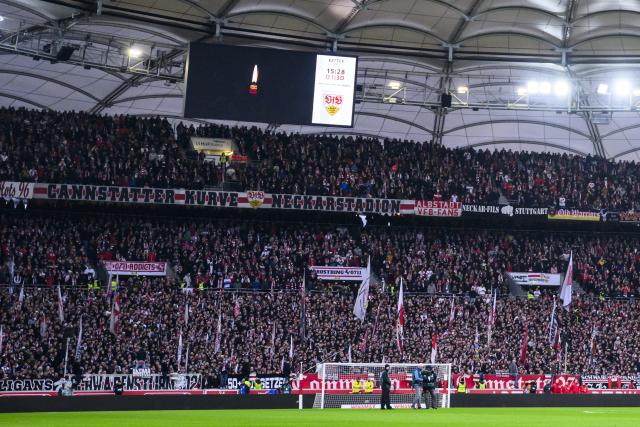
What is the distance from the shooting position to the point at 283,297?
4694 centimetres

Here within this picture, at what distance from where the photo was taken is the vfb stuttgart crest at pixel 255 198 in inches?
1932

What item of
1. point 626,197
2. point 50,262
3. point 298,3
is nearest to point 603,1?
point 298,3

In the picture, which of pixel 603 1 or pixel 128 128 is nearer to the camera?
pixel 603 1

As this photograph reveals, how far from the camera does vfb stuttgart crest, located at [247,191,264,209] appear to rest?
4906 cm

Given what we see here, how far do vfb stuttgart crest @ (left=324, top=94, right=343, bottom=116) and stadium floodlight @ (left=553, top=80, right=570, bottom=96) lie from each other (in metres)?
13.5

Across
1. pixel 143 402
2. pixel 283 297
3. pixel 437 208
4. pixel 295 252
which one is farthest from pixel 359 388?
pixel 437 208

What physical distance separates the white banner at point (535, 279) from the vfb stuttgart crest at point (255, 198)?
47.4ft

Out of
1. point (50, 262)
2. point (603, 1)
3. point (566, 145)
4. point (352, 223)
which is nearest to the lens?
point (603, 1)

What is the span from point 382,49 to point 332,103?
9.18 meters

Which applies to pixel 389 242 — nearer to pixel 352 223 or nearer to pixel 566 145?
pixel 352 223

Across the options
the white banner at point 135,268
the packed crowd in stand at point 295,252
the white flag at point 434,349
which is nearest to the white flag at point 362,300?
the white flag at point 434,349

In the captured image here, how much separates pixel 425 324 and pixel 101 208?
17823 mm

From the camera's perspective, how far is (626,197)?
5578cm

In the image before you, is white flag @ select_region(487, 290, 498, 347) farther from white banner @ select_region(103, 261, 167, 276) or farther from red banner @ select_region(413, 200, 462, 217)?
white banner @ select_region(103, 261, 167, 276)
